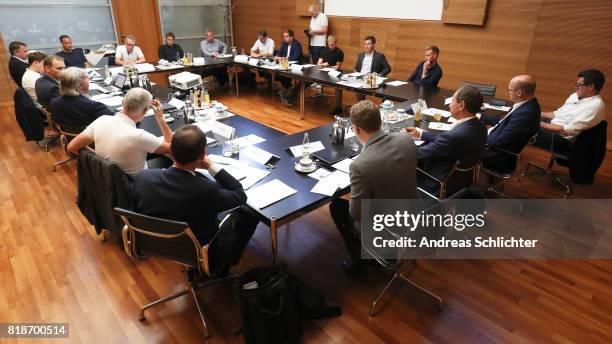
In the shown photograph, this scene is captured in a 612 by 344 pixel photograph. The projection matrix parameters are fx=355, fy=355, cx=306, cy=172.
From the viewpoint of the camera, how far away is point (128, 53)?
263 inches

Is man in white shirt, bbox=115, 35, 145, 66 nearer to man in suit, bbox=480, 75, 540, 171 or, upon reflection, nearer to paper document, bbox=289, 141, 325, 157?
paper document, bbox=289, 141, 325, 157

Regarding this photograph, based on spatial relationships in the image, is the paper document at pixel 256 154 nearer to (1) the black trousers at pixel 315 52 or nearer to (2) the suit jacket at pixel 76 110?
(2) the suit jacket at pixel 76 110

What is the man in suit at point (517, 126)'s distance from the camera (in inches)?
120

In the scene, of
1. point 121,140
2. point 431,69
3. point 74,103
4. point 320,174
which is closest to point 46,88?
point 74,103

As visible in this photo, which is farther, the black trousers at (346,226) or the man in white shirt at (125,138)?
the man in white shirt at (125,138)

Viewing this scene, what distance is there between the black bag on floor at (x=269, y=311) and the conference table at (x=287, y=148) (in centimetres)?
23

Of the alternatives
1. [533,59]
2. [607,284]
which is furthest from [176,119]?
[533,59]

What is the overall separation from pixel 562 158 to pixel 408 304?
8.29ft

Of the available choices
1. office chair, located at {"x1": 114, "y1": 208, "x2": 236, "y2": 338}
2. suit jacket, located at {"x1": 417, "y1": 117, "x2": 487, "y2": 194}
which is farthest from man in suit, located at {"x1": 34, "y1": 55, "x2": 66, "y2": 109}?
suit jacket, located at {"x1": 417, "y1": 117, "x2": 487, "y2": 194}

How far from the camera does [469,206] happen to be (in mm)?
3000

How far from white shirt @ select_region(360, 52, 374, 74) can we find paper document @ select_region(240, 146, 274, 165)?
12.6ft

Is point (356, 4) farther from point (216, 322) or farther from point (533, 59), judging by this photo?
point (216, 322)

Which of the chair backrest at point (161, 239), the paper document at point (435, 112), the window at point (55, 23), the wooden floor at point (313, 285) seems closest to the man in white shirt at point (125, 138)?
the chair backrest at point (161, 239)

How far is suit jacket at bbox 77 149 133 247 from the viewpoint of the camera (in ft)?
7.45
